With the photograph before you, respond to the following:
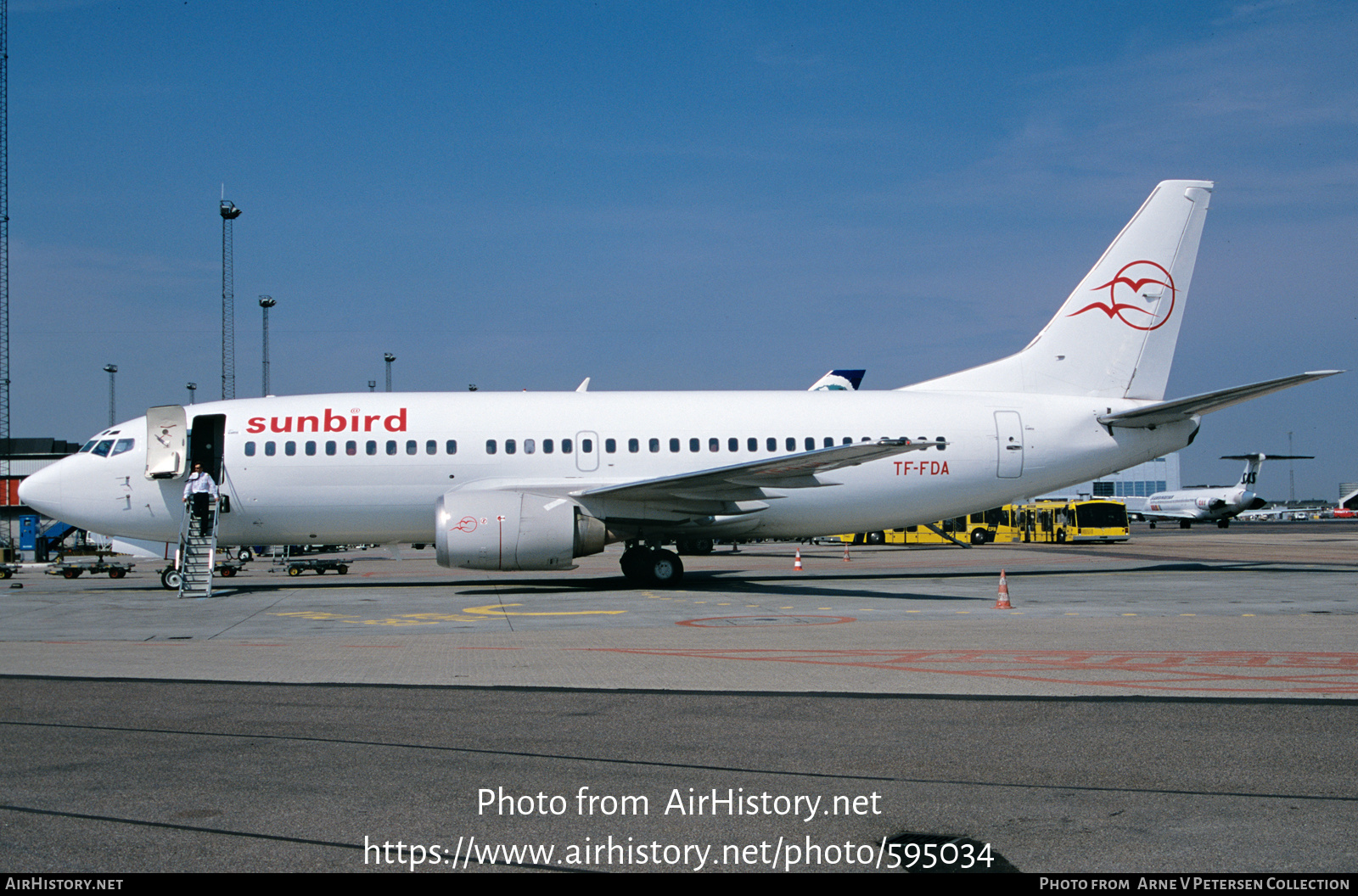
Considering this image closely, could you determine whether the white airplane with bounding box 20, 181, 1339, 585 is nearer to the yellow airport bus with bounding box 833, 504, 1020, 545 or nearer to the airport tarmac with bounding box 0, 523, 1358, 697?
the airport tarmac with bounding box 0, 523, 1358, 697

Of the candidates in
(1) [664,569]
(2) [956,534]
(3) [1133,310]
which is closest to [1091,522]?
(2) [956,534]

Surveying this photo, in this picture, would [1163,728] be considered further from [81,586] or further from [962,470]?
[81,586]

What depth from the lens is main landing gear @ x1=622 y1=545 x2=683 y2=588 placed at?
20.8 metres

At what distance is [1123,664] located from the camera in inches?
388

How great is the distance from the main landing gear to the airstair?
7.99 metres

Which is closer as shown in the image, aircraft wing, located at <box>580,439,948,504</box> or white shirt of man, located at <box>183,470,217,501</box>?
aircraft wing, located at <box>580,439,948,504</box>

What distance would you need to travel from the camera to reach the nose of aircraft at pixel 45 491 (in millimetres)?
20750

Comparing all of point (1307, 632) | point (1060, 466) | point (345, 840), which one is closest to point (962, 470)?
point (1060, 466)

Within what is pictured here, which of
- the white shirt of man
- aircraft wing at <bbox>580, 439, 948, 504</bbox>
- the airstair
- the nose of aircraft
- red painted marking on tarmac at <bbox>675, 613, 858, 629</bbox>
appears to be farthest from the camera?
the nose of aircraft

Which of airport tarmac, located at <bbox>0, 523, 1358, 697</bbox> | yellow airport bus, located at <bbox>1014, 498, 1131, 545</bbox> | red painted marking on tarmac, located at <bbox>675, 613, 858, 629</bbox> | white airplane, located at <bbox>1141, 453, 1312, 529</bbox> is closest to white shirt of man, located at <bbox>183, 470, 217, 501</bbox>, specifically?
airport tarmac, located at <bbox>0, 523, 1358, 697</bbox>

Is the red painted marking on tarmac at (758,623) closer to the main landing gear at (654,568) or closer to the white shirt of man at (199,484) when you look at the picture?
the main landing gear at (654,568)

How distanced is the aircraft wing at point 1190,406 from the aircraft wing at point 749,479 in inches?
239

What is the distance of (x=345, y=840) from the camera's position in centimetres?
462

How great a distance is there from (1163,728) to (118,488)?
20.1m
